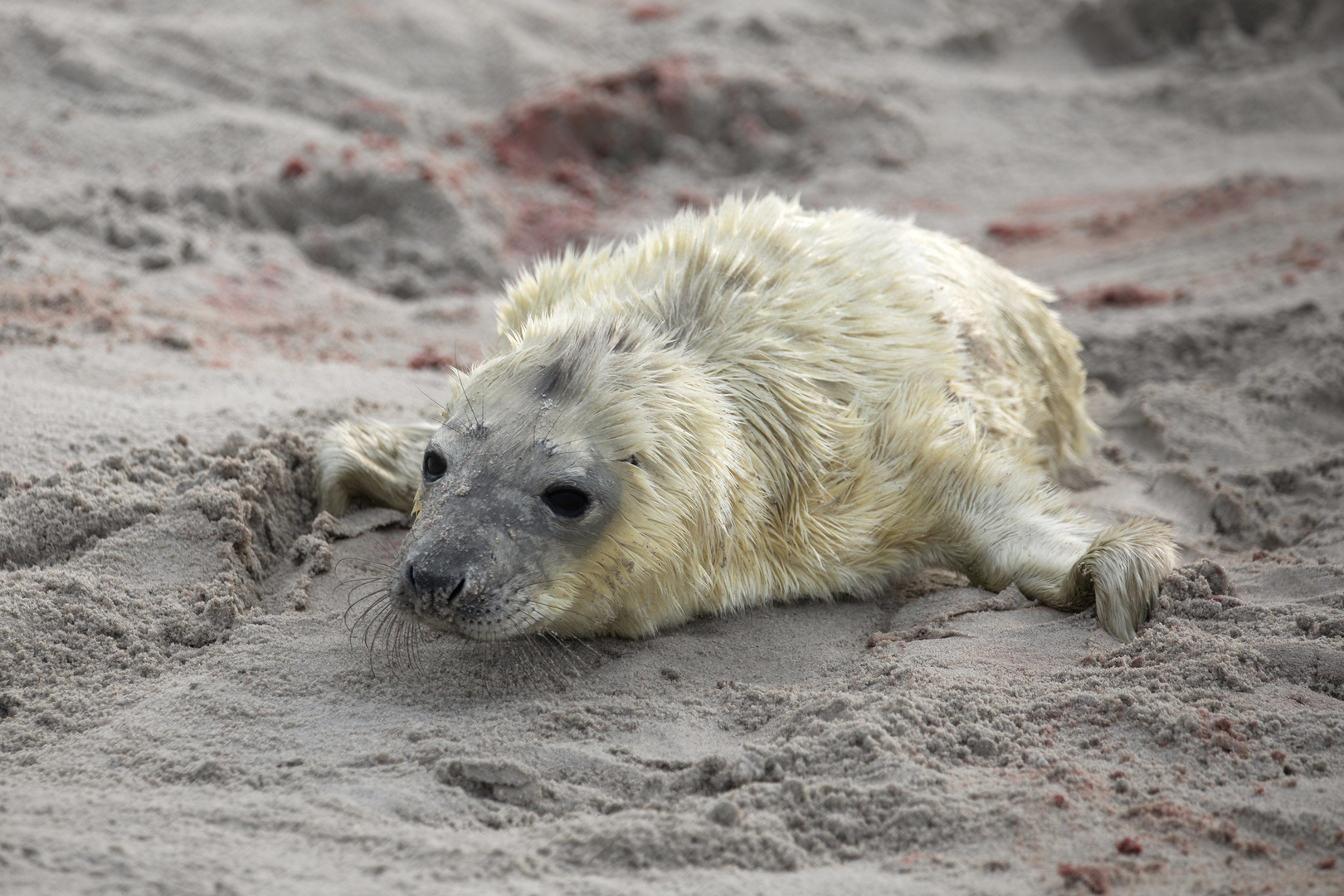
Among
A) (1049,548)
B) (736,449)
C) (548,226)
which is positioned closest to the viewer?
(736,449)

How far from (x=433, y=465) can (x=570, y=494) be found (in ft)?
1.52

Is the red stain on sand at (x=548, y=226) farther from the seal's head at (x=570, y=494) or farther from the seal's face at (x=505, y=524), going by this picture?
the seal's face at (x=505, y=524)

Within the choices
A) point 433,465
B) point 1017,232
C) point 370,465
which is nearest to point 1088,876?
point 433,465

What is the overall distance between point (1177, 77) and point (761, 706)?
9.56m

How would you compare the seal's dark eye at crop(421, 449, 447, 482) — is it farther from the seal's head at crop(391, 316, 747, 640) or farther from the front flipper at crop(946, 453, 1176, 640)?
the front flipper at crop(946, 453, 1176, 640)

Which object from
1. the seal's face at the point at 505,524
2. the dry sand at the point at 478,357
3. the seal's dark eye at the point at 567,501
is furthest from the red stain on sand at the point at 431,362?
the seal's dark eye at the point at 567,501

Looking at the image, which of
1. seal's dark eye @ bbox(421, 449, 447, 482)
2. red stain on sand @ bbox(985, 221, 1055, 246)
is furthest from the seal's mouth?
red stain on sand @ bbox(985, 221, 1055, 246)

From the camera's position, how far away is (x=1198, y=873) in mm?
2709

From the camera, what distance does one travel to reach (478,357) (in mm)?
6469

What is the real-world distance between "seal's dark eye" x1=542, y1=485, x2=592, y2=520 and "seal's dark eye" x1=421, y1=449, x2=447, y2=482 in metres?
0.35

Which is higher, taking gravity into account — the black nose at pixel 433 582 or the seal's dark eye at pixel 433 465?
the seal's dark eye at pixel 433 465

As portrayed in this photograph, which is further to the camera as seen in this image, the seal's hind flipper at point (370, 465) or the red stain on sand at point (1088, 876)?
the seal's hind flipper at point (370, 465)

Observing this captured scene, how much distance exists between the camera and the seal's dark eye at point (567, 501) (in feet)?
11.8

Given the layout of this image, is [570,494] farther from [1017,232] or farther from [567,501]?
[1017,232]
